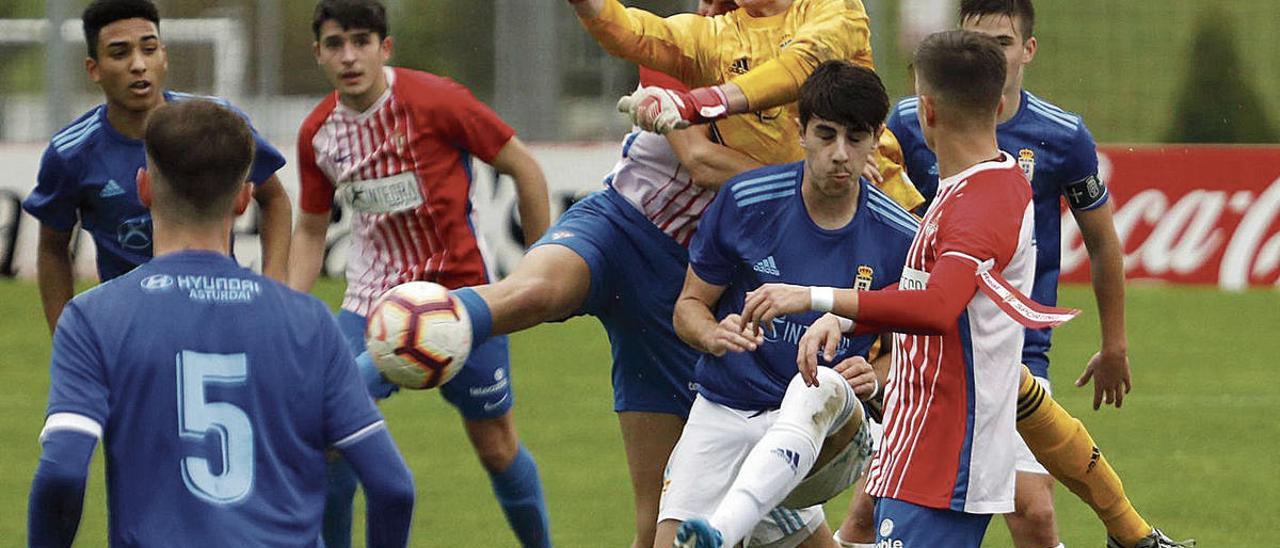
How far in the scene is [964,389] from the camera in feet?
14.9

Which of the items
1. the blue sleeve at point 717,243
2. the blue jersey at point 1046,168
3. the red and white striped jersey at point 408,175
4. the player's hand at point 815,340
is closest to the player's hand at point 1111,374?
the blue jersey at point 1046,168

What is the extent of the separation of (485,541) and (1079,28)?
41.9 feet

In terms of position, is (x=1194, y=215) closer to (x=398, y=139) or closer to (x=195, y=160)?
(x=398, y=139)

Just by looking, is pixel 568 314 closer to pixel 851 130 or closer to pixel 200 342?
pixel 851 130

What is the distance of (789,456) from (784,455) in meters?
0.01

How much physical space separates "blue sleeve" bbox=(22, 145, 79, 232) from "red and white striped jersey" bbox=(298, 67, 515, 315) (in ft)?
2.93

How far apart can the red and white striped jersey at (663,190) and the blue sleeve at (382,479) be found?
7.78ft

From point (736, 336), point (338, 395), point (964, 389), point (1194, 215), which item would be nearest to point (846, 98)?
point (736, 336)

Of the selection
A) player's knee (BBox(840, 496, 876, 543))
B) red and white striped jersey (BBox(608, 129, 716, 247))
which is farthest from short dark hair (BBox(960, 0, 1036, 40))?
player's knee (BBox(840, 496, 876, 543))

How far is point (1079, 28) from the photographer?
18469 millimetres

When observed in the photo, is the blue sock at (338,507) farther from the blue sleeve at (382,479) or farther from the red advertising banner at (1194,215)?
the red advertising banner at (1194,215)

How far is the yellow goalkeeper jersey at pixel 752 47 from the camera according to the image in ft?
18.0

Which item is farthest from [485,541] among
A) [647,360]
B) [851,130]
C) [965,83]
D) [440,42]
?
[440,42]

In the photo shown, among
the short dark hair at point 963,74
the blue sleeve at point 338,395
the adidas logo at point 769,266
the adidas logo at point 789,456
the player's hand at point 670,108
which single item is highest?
the short dark hair at point 963,74
